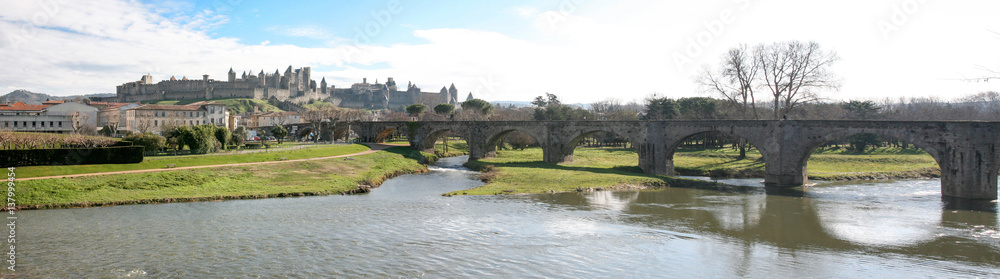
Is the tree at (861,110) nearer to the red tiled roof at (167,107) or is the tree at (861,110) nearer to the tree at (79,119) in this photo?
the tree at (79,119)

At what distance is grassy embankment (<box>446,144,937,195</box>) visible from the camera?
3756 cm

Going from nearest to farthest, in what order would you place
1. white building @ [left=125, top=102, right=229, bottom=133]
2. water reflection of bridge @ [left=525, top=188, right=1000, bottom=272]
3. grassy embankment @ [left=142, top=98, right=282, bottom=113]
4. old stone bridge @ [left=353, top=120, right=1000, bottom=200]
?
1. water reflection of bridge @ [left=525, top=188, right=1000, bottom=272]
2. old stone bridge @ [left=353, top=120, right=1000, bottom=200]
3. white building @ [left=125, top=102, right=229, bottom=133]
4. grassy embankment @ [left=142, top=98, right=282, bottom=113]

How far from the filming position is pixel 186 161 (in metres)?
36.2

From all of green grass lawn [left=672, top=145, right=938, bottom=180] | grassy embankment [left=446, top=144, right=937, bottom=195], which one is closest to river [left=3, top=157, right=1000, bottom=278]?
grassy embankment [left=446, top=144, right=937, bottom=195]

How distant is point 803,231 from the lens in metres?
23.1

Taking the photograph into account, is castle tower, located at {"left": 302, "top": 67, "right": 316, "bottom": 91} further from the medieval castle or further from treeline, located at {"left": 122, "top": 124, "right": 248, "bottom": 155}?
treeline, located at {"left": 122, "top": 124, "right": 248, "bottom": 155}

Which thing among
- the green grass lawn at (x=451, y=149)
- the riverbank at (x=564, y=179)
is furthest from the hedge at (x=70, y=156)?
the green grass lawn at (x=451, y=149)

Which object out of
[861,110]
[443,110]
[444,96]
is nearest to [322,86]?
[444,96]

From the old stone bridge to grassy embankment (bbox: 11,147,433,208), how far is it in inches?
759

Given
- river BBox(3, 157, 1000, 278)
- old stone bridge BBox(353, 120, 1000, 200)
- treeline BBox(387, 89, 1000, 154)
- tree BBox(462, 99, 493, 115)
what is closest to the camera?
river BBox(3, 157, 1000, 278)

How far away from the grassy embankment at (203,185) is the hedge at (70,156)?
316cm

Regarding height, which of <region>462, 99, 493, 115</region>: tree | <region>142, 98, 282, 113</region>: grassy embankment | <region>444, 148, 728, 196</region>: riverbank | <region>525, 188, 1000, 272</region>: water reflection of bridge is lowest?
<region>525, 188, 1000, 272</region>: water reflection of bridge

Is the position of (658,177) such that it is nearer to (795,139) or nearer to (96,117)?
(795,139)

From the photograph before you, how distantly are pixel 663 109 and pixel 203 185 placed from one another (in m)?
57.9
